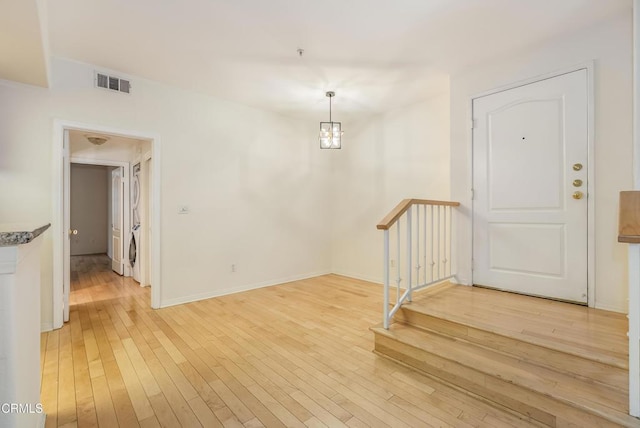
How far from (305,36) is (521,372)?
2.99m

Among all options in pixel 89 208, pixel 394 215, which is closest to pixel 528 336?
pixel 394 215

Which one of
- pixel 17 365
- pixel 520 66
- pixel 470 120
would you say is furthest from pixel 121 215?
pixel 520 66

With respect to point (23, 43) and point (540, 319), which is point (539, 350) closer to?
point (540, 319)

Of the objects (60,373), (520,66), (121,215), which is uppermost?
(520,66)

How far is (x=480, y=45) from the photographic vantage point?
2.82 meters

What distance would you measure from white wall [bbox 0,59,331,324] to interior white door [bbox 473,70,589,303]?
2.70 meters

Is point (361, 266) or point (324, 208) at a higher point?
point (324, 208)

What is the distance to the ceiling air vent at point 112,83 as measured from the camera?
10.5ft

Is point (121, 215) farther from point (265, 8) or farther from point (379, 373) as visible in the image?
point (379, 373)

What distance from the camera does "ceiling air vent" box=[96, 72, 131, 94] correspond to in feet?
10.5

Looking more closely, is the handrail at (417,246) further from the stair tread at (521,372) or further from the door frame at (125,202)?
the door frame at (125,202)

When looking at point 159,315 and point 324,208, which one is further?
point 324,208

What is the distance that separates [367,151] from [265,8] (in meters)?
2.93

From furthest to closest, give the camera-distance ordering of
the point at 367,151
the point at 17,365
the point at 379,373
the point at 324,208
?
1. the point at 324,208
2. the point at 367,151
3. the point at 379,373
4. the point at 17,365
